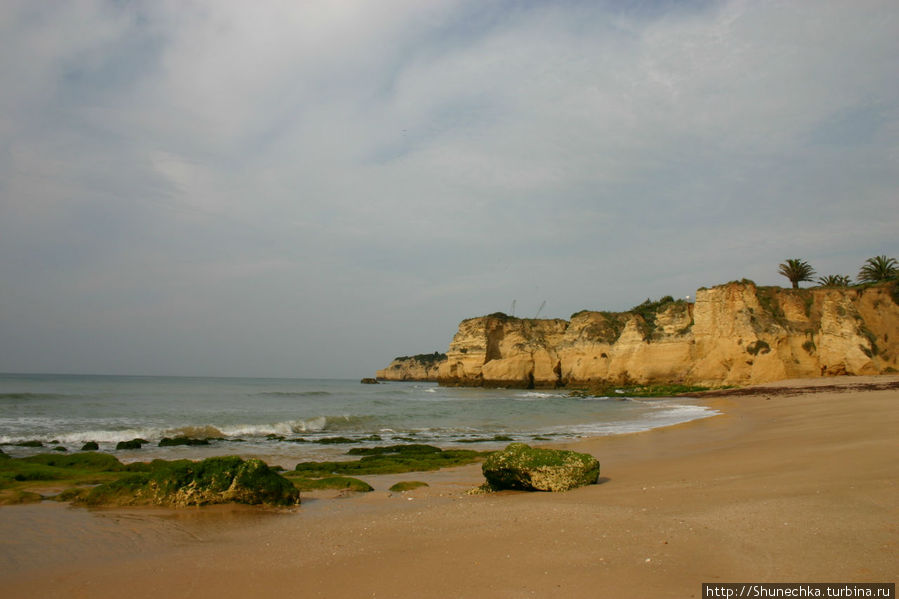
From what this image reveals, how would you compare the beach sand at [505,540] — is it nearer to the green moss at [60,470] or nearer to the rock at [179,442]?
the green moss at [60,470]

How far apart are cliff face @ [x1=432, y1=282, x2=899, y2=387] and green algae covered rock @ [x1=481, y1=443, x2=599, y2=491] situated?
36.5 m

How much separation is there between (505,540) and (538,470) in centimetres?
289

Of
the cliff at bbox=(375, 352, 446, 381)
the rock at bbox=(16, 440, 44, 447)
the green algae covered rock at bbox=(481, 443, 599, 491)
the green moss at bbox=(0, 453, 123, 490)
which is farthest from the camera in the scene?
the cliff at bbox=(375, 352, 446, 381)

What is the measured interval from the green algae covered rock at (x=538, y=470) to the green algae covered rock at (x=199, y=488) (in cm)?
291

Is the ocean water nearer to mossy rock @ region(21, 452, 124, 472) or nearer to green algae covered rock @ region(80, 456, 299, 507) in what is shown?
mossy rock @ region(21, 452, 124, 472)

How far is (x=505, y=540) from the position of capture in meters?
4.72

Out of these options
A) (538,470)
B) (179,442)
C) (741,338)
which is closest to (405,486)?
(538,470)

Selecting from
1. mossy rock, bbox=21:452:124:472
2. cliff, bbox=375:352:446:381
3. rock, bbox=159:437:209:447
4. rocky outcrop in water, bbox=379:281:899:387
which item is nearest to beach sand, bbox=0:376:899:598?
mossy rock, bbox=21:452:124:472

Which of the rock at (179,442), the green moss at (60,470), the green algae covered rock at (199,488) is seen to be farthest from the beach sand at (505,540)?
the rock at (179,442)

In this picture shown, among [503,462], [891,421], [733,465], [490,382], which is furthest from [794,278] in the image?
[503,462]

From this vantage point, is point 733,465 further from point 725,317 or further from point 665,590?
point 725,317

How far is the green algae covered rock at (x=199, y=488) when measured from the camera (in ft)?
23.4

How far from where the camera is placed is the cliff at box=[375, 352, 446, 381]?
135 m

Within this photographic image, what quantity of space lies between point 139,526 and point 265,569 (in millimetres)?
2743
